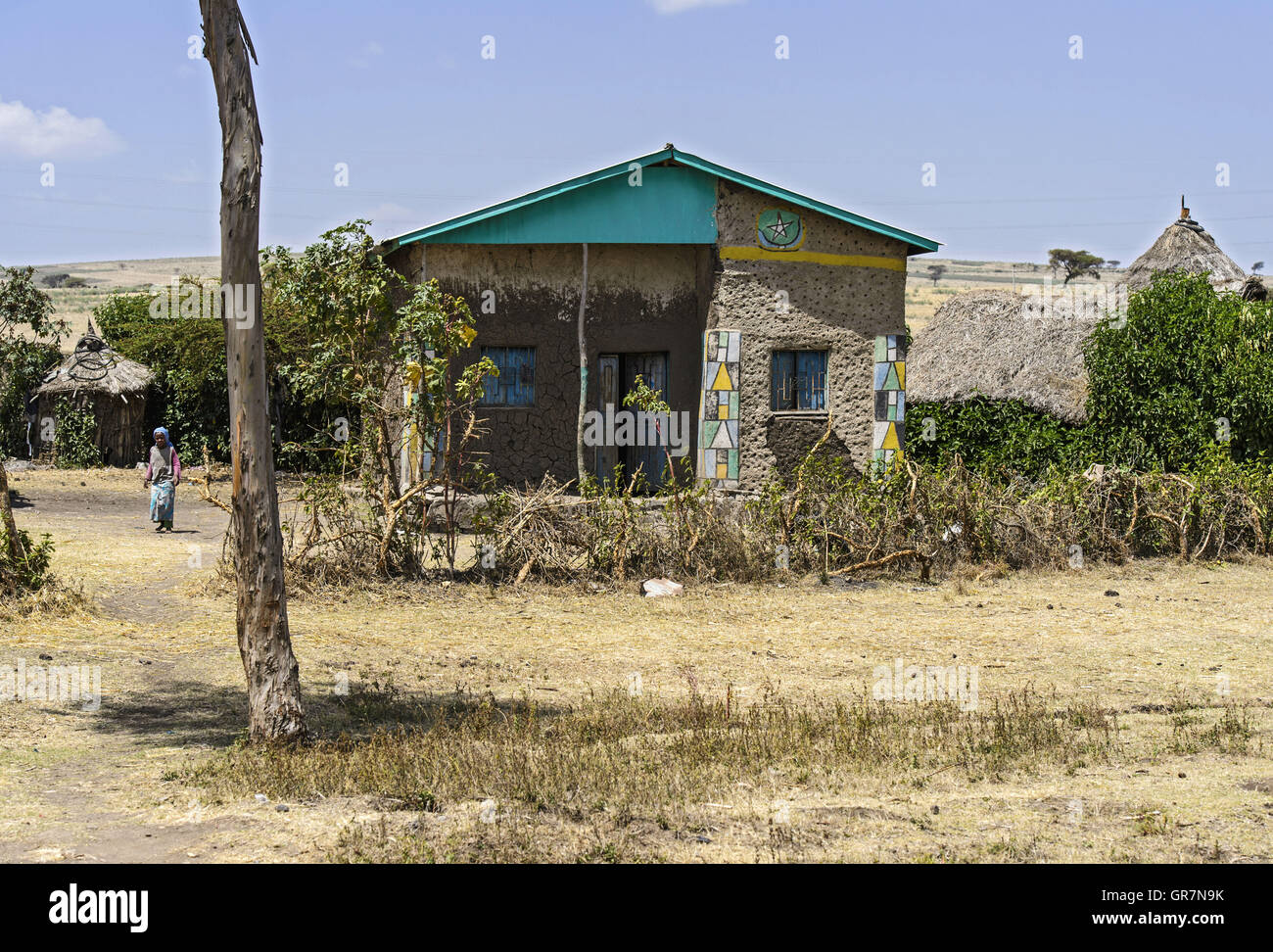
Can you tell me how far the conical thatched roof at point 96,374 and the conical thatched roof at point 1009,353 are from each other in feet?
50.3

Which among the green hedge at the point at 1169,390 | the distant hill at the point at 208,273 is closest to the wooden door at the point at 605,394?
the green hedge at the point at 1169,390

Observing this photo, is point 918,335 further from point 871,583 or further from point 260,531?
point 260,531

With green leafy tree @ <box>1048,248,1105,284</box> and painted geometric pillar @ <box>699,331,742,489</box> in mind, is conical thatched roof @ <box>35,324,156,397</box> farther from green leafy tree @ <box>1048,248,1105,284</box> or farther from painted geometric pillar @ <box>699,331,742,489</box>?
green leafy tree @ <box>1048,248,1105,284</box>

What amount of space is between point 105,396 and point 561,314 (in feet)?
40.4

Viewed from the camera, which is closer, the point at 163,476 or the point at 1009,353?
the point at 163,476

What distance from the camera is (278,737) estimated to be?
7.74 meters

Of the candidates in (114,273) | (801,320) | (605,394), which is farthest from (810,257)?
(114,273)

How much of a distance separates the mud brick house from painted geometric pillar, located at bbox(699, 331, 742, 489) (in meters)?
0.02

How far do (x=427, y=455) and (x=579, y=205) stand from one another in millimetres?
4011

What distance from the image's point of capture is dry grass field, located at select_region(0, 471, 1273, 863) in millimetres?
6191

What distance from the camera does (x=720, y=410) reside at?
17688 mm

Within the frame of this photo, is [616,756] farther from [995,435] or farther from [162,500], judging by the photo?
[995,435]

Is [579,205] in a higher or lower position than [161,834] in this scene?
higher
